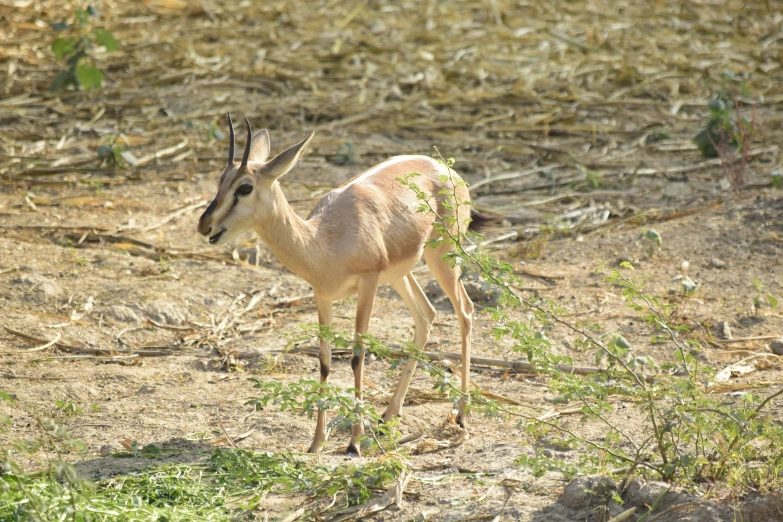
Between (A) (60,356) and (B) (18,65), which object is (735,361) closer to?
(A) (60,356)

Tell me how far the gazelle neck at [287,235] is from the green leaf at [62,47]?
6.19 metres

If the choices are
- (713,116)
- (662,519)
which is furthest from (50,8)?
(662,519)

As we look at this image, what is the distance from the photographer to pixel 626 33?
542 inches

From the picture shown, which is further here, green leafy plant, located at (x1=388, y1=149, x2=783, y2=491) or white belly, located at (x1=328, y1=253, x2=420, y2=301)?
white belly, located at (x1=328, y1=253, x2=420, y2=301)

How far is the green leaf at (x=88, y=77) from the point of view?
10.4 metres

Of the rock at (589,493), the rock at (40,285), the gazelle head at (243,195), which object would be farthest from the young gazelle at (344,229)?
the rock at (40,285)

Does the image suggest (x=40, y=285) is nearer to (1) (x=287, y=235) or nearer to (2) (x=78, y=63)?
(1) (x=287, y=235)

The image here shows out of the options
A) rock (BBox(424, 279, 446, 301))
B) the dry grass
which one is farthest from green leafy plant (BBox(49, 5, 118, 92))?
rock (BBox(424, 279, 446, 301))

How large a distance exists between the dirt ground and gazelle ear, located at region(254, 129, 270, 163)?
1192 millimetres

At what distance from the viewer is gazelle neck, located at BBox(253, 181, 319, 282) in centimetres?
511

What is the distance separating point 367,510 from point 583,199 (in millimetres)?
5441

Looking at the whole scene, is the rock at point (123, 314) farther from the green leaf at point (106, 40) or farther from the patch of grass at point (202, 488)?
the green leaf at point (106, 40)

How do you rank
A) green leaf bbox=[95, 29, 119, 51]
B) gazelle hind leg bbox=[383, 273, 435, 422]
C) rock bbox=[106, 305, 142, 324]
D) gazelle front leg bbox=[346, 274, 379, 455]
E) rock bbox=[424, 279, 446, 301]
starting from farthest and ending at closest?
green leaf bbox=[95, 29, 119, 51] < rock bbox=[424, 279, 446, 301] < rock bbox=[106, 305, 142, 324] < gazelle hind leg bbox=[383, 273, 435, 422] < gazelle front leg bbox=[346, 274, 379, 455]

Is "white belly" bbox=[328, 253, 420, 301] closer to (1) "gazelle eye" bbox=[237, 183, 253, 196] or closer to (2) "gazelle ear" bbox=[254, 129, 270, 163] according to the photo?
(1) "gazelle eye" bbox=[237, 183, 253, 196]
